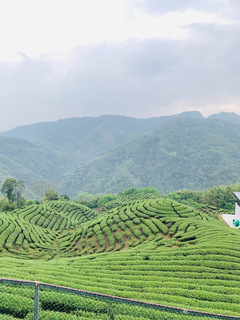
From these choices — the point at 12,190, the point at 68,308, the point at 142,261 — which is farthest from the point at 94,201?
the point at 68,308

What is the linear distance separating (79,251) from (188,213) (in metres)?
16.3

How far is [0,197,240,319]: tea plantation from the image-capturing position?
10664mm

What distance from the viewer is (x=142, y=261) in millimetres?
15953

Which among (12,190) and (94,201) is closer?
(12,190)

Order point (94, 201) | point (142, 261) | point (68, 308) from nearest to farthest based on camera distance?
point (68, 308), point (142, 261), point (94, 201)

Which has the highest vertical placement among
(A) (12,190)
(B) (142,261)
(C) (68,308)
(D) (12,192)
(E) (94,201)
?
(C) (68,308)

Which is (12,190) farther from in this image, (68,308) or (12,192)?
(68,308)

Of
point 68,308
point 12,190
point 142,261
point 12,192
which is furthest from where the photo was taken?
point 12,192

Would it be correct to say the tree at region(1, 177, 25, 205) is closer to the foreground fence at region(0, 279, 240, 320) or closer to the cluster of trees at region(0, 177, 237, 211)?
the cluster of trees at region(0, 177, 237, 211)

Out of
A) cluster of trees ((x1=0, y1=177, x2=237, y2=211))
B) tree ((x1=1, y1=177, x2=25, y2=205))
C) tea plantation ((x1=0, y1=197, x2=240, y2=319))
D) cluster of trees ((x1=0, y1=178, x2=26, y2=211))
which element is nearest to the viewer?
tea plantation ((x1=0, y1=197, x2=240, y2=319))

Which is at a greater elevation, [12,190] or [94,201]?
[12,190]

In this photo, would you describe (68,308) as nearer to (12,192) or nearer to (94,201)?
(12,192)

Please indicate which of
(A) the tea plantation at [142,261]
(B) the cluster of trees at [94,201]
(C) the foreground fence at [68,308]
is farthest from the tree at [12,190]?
(C) the foreground fence at [68,308]

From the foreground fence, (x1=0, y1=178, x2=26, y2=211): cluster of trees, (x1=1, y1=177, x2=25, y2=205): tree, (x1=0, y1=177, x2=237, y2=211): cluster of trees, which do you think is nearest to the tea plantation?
the foreground fence
